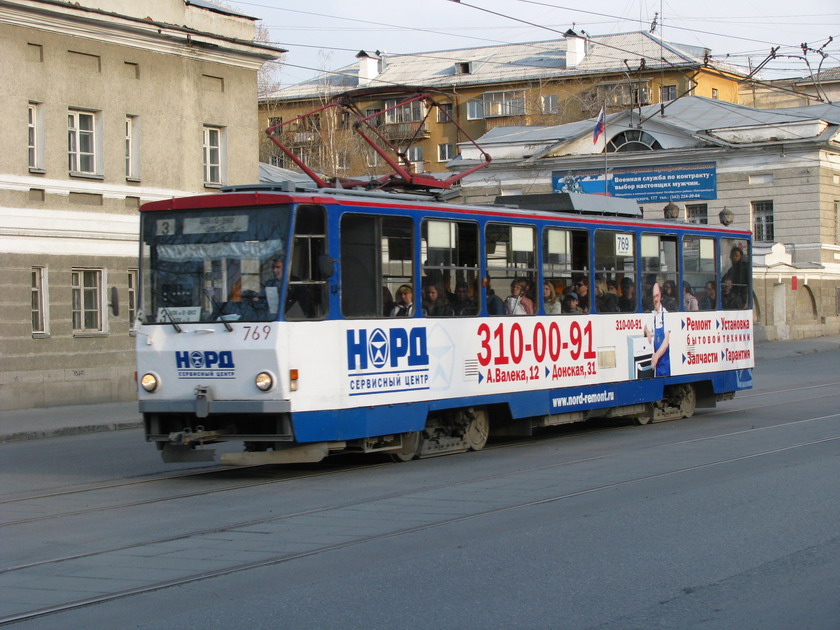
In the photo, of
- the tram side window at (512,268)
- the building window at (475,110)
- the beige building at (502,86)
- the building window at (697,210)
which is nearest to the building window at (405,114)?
the beige building at (502,86)

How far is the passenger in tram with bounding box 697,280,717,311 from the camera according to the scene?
19.3m

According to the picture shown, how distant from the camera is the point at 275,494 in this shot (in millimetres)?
11727

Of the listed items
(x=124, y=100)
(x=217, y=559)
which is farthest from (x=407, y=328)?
(x=124, y=100)

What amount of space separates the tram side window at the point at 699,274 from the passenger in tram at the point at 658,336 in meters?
0.78

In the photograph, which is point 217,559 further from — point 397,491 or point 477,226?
point 477,226

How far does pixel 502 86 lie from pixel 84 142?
58.0m

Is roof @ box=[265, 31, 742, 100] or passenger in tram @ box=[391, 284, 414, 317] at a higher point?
roof @ box=[265, 31, 742, 100]

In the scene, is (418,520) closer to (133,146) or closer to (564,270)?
(564,270)

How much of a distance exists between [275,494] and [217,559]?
10.5 ft

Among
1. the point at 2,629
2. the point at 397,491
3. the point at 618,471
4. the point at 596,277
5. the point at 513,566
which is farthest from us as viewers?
the point at 596,277

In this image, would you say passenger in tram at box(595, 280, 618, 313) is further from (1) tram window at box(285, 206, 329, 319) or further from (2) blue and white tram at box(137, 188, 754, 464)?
(1) tram window at box(285, 206, 329, 319)

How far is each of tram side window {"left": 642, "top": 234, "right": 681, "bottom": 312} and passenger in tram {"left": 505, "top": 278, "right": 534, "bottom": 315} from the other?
2.97 metres

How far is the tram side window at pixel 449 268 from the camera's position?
13.8 m

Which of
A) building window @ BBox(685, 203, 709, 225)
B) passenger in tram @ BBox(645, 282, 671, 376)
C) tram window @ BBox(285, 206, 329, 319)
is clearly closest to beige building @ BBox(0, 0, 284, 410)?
passenger in tram @ BBox(645, 282, 671, 376)
